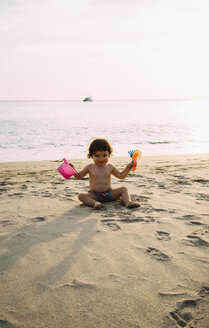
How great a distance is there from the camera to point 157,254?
2480 mm

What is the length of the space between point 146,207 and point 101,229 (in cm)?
97

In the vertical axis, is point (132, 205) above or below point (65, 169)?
below

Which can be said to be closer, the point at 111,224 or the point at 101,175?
the point at 111,224

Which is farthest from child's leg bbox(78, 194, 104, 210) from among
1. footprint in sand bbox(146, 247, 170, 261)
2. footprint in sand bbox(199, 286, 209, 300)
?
footprint in sand bbox(199, 286, 209, 300)

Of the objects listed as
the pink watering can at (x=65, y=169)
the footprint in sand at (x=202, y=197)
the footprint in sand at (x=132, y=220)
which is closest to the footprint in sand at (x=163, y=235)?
the footprint in sand at (x=132, y=220)

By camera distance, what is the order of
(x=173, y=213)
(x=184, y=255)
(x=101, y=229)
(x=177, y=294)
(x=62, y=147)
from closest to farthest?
1. (x=177, y=294)
2. (x=184, y=255)
3. (x=101, y=229)
4. (x=173, y=213)
5. (x=62, y=147)

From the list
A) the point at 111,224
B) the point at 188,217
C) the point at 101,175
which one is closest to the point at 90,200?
the point at 101,175

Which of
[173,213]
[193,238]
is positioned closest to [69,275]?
[193,238]

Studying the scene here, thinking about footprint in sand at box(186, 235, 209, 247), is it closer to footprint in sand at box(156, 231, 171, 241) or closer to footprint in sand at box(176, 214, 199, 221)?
footprint in sand at box(156, 231, 171, 241)

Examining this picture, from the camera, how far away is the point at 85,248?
2.62 meters

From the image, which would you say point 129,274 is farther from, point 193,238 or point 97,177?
point 97,177

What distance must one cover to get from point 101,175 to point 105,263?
1.98 m

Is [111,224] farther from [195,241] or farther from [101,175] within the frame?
[101,175]

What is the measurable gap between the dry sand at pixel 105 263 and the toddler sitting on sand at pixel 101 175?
0.24 meters
